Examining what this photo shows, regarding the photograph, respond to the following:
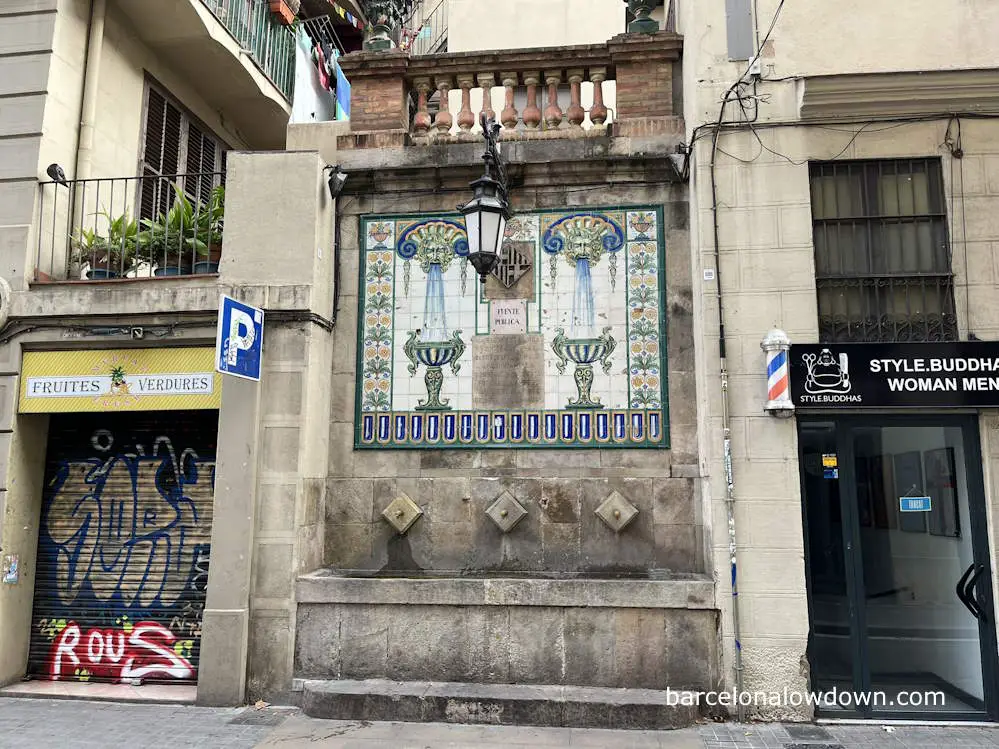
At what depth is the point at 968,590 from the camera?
6.35 m

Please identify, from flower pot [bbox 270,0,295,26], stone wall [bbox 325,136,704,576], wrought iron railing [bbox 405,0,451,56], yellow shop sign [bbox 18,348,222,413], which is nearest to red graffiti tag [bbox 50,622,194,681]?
stone wall [bbox 325,136,704,576]

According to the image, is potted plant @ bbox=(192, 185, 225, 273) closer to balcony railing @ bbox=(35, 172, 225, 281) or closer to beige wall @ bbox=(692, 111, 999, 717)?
balcony railing @ bbox=(35, 172, 225, 281)

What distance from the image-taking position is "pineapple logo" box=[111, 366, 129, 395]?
24.4 ft

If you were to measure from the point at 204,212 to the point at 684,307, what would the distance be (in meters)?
5.29

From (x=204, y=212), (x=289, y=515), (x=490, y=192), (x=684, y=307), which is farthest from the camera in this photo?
(x=204, y=212)

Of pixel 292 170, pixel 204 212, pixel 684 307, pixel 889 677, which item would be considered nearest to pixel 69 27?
pixel 204 212

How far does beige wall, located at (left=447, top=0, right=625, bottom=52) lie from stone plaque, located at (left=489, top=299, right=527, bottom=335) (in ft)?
22.0

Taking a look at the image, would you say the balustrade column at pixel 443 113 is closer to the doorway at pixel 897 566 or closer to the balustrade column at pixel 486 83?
the balustrade column at pixel 486 83

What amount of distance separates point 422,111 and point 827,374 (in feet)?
16.5

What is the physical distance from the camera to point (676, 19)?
8.41 m

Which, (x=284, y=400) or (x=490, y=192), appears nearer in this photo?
(x=490, y=192)

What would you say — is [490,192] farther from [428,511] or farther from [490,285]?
[428,511]

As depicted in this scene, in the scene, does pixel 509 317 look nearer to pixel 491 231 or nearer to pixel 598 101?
pixel 491 231

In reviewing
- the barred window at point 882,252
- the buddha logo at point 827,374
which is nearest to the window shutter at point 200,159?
the barred window at point 882,252
